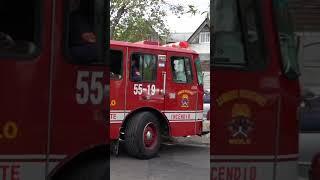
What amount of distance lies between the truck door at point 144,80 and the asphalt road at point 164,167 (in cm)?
126

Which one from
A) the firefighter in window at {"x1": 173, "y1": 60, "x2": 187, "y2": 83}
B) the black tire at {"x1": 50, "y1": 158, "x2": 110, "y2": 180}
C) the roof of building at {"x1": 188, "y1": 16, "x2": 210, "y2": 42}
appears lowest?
the black tire at {"x1": 50, "y1": 158, "x2": 110, "y2": 180}

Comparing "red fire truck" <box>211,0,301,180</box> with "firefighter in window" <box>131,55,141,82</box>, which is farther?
"firefighter in window" <box>131,55,141,82</box>

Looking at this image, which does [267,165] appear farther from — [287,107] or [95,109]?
[95,109]

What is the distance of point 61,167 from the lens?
7.22 feet

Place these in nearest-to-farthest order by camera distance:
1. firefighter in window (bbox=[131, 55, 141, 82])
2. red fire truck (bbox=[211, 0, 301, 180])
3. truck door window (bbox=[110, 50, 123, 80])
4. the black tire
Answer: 1. red fire truck (bbox=[211, 0, 301, 180])
2. the black tire
3. truck door window (bbox=[110, 50, 123, 80])
4. firefighter in window (bbox=[131, 55, 141, 82])

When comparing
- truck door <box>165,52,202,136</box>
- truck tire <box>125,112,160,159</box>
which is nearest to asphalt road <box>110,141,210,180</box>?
truck tire <box>125,112,160,159</box>

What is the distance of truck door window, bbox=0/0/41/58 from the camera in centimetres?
212

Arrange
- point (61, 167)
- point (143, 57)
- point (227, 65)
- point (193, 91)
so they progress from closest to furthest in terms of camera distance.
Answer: point (227, 65) → point (61, 167) → point (143, 57) → point (193, 91)

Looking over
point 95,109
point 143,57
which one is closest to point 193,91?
point 143,57

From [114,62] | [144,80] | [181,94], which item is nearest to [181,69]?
[181,94]

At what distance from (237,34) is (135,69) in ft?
22.8

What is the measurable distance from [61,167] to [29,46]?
485 millimetres

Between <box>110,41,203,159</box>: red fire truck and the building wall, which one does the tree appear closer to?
the building wall

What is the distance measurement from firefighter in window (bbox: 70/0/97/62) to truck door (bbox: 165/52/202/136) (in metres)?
7.15
